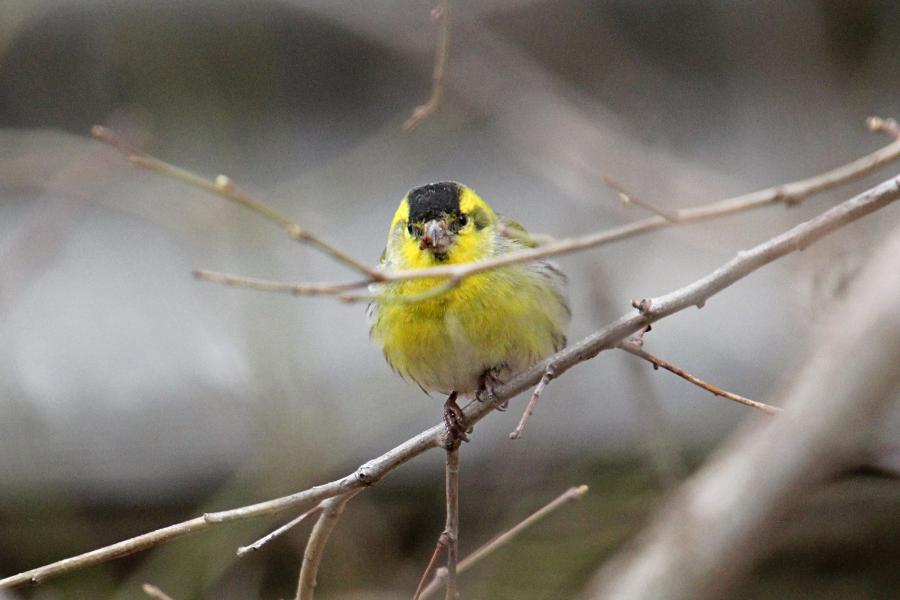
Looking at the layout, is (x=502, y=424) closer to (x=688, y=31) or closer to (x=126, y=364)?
(x=126, y=364)

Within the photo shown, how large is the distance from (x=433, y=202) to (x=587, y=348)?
1.74 metres

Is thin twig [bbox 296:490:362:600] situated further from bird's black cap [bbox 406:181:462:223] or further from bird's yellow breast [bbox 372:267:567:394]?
bird's black cap [bbox 406:181:462:223]

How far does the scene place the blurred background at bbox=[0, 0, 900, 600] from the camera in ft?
16.6

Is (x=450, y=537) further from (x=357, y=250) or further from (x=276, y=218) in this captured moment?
(x=357, y=250)

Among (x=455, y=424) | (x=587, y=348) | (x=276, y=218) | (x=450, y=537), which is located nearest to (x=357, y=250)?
(x=455, y=424)

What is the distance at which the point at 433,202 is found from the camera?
14.5 feet

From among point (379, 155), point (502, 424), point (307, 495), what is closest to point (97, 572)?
point (502, 424)

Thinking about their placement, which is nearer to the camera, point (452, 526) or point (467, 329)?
point (452, 526)

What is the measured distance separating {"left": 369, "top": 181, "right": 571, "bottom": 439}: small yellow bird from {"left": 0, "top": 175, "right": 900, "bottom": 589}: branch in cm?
74

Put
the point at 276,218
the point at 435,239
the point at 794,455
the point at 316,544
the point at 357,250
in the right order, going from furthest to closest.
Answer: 1. the point at 357,250
2. the point at 435,239
3. the point at 316,544
4. the point at 276,218
5. the point at 794,455

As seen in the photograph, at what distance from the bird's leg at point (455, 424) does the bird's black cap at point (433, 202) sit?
2.68 feet

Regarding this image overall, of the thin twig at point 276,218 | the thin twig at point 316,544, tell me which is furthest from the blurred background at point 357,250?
the thin twig at point 276,218

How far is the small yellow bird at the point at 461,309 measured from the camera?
13.4ft

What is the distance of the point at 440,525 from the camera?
520 centimetres
